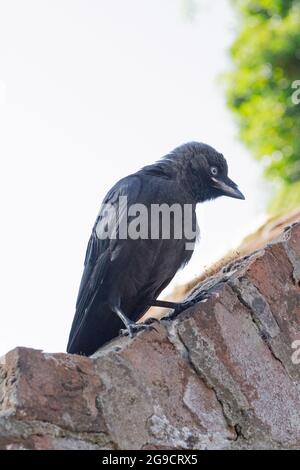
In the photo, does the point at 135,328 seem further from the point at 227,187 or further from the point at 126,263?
the point at 227,187

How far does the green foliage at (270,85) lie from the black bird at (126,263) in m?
6.84

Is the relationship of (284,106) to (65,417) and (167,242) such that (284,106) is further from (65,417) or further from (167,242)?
(65,417)

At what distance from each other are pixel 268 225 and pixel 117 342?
199 cm

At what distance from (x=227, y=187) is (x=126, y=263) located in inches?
37.0

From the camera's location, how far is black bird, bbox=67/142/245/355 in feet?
15.2

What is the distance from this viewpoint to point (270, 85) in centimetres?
1319

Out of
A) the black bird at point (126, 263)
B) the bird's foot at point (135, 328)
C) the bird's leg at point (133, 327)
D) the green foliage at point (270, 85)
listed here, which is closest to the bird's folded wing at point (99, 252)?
the black bird at point (126, 263)

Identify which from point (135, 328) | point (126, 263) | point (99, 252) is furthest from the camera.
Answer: point (99, 252)

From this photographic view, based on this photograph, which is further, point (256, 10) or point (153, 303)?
point (256, 10)

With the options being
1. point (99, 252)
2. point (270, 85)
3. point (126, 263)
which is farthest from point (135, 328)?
point (270, 85)

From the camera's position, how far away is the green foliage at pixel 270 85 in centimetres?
1198

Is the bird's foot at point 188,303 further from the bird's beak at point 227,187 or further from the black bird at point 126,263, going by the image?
the bird's beak at point 227,187

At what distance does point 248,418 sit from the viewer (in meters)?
3.12
